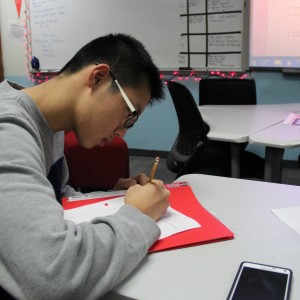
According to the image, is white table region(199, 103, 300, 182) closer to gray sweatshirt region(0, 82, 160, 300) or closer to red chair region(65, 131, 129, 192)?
red chair region(65, 131, 129, 192)

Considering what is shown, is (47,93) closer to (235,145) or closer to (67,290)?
(67,290)

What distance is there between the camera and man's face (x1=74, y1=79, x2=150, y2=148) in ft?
3.01

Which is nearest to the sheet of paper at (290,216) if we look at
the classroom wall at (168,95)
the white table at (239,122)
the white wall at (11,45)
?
the white table at (239,122)

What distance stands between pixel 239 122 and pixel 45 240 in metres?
1.58

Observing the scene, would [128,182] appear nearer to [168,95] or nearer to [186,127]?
[186,127]

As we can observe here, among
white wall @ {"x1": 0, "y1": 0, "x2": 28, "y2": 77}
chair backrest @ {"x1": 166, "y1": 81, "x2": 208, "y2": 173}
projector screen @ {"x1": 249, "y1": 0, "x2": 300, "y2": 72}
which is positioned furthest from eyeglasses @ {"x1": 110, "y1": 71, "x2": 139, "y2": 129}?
white wall @ {"x1": 0, "y1": 0, "x2": 28, "y2": 77}

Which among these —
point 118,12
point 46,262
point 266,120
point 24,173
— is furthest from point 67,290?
point 118,12

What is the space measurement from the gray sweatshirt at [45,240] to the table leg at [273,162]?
1.18 m

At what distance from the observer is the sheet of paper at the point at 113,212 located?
84cm

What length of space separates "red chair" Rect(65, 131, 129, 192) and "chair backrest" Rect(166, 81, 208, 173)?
32 cm

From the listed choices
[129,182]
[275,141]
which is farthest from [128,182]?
[275,141]

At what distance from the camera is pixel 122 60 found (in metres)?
0.96

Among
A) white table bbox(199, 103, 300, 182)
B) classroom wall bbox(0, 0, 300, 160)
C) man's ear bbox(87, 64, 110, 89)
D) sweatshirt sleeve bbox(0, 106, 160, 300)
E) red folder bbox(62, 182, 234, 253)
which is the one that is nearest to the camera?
sweatshirt sleeve bbox(0, 106, 160, 300)

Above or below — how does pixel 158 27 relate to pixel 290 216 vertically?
above
